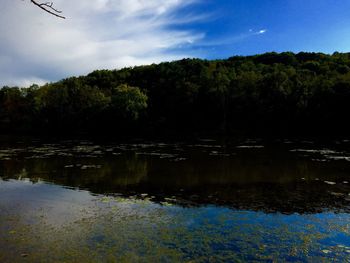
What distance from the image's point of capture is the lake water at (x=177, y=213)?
1110 cm

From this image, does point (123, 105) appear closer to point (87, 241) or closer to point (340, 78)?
point (340, 78)

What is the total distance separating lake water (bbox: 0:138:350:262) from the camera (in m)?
11.1

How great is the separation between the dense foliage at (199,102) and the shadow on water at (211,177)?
43328 mm

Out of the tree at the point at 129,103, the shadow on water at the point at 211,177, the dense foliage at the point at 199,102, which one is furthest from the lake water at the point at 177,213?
the tree at the point at 129,103

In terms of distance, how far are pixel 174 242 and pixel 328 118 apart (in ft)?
216

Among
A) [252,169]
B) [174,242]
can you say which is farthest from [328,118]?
[174,242]

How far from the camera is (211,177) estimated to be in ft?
80.1

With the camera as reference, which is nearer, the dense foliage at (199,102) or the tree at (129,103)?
the dense foliage at (199,102)

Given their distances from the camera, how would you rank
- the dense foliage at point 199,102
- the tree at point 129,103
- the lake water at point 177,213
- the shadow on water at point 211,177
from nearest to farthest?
the lake water at point 177,213 → the shadow on water at point 211,177 → the dense foliage at point 199,102 → the tree at point 129,103

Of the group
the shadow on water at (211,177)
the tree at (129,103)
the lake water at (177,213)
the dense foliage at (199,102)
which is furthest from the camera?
the tree at (129,103)

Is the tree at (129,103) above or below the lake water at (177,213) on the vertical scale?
above

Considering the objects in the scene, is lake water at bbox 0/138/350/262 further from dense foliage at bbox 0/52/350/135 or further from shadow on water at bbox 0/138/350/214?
dense foliage at bbox 0/52/350/135

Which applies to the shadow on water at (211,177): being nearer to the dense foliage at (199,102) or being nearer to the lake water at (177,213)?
the lake water at (177,213)

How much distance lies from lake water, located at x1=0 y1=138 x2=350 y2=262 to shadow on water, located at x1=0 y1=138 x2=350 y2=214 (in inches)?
2.6
